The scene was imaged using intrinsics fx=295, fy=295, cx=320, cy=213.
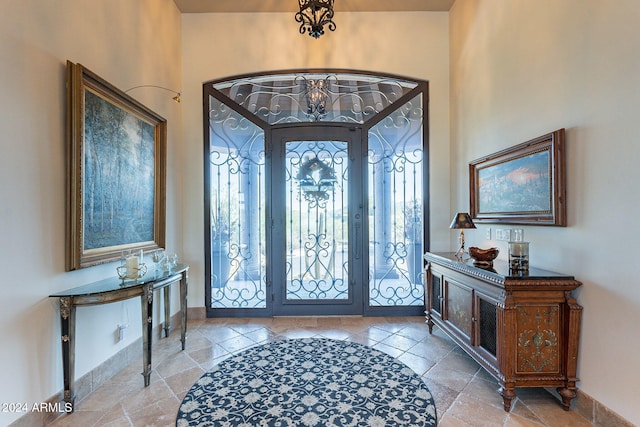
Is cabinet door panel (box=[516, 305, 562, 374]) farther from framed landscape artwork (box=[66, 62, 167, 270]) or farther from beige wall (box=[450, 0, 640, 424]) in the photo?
framed landscape artwork (box=[66, 62, 167, 270])

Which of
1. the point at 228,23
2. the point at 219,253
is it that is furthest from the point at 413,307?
the point at 228,23

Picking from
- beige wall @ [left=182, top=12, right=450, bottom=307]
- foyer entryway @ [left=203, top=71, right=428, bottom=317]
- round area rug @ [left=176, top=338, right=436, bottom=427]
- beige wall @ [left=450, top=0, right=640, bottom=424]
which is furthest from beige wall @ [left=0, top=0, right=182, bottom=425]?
beige wall @ [left=450, top=0, right=640, bottom=424]

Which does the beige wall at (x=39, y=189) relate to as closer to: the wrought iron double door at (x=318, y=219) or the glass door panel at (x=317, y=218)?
the wrought iron double door at (x=318, y=219)

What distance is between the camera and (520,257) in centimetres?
219

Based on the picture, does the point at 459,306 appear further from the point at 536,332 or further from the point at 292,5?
the point at 292,5

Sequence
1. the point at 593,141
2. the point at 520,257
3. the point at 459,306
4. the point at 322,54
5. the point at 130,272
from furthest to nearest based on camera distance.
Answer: the point at 322,54 < the point at 459,306 < the point at 130,272 < the point at 520,257 < the point at 593,141

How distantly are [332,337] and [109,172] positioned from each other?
2701 mm

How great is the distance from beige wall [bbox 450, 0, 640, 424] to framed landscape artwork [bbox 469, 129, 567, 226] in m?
0.07

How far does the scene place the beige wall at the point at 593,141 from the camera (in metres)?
1.70

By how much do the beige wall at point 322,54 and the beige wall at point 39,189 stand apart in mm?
1384

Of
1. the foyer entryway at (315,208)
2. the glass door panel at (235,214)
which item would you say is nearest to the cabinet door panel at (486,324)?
the foyer entryway at (315,208)

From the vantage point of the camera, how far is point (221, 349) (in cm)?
302

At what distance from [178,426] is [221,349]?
1128 millimetres

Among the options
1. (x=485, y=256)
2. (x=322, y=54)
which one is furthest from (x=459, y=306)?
(x=322, y=54)
